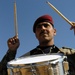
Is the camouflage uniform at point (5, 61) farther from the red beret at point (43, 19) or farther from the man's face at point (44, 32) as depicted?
the red beret at point (43, 19)

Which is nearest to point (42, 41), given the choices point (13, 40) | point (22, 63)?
point (13, 40)

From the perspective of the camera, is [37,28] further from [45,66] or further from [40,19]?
[45,66]

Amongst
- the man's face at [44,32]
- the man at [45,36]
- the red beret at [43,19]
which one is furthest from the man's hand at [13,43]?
the red beret at [43,19]

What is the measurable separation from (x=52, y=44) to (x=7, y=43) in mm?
858

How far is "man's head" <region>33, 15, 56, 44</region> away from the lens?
16.3ft

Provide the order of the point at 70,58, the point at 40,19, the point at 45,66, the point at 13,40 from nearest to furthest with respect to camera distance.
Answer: the point at 45,66 < the point at 70,58 < the point at 13,40 < the point at 40,19

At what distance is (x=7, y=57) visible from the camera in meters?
4.96

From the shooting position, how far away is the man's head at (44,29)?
498 cm

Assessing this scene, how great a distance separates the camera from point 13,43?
480 centimetres

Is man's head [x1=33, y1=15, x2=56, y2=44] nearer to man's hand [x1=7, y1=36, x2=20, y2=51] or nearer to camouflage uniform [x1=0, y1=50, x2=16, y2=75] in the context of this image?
man's hand [x1=7, y1=36, x2=20, y2=51]

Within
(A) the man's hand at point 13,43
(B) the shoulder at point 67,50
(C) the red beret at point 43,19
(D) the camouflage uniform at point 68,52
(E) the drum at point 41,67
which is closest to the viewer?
(E) the drum at point 41,67

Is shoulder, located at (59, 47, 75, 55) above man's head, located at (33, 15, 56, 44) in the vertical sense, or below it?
below

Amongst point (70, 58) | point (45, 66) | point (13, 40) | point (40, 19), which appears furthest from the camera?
point (40, 19)

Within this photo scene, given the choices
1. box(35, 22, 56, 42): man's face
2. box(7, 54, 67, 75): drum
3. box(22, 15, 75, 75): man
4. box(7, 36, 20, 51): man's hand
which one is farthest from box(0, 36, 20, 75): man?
box(7, 54, 67, 75): drum
